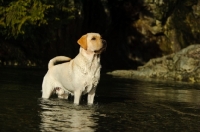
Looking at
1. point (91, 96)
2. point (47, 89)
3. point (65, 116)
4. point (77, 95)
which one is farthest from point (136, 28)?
point (65, 116)

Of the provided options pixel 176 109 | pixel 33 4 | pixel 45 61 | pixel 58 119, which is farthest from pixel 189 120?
pixel 45 61

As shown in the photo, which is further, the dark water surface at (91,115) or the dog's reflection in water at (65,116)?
the dark water surface at (91,115)

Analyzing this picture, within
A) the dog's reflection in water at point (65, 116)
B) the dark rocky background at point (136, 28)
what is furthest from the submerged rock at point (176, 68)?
the dog's reflection in water at point (65, 116)

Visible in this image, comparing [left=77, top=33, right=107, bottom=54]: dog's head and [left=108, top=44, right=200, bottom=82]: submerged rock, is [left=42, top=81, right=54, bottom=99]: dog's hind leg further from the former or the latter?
[left=108, top=44, right=200, bottom=82]: submerged rock

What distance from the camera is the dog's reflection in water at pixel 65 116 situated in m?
9.09

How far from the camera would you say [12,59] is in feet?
116

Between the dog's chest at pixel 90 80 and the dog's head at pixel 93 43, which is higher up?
the dog's head at pixel 93 43

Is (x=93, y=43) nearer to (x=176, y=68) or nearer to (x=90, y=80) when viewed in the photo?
(x=90, y=80)

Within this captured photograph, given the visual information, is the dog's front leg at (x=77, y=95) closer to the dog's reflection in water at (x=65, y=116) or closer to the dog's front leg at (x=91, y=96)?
the dog's reflection in water at (x=65, y=116)

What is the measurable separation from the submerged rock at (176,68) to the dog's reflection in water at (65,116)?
19.9m

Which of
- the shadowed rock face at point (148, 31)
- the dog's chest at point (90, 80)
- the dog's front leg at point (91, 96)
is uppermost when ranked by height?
the shadowed rock face at point (148, 31)

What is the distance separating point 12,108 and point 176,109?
4379 millimetres

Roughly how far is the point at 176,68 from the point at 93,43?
2293cm

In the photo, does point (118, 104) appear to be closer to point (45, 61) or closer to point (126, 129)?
point (126, 129)
